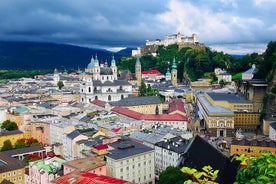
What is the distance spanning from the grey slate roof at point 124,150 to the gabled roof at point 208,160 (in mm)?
4030

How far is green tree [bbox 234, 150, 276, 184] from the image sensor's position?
653 cm

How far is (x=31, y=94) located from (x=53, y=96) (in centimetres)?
689

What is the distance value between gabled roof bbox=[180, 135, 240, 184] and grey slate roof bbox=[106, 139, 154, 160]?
4.03m

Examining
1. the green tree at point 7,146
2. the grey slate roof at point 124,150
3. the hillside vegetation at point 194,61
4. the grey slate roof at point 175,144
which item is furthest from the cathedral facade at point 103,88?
the grey slate roof at point 124,150

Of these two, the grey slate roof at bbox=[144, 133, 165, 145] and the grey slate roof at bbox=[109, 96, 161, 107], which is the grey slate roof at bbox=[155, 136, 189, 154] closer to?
the grey slate roof at bbox=[144, 133, 165, 145]

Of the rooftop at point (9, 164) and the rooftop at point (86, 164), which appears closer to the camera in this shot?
the rooftop at point (86, 164)

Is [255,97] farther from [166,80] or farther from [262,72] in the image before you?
[166,80]

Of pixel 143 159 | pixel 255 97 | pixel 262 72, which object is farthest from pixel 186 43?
pixel 143 159

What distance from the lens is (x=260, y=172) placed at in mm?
6746

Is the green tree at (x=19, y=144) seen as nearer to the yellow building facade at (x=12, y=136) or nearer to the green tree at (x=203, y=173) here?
the yellow building facade at (x=12, y=136)

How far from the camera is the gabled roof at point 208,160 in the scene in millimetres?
26734

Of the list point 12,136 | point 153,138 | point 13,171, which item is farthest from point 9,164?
point 153,138

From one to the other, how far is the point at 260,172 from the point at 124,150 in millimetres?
25321

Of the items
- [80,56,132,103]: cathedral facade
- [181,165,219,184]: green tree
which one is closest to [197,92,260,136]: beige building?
[80,56,132,103]: cathedral facade
